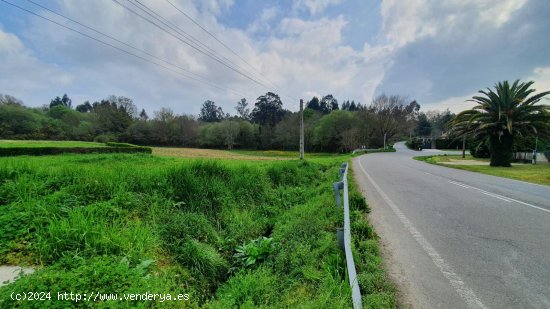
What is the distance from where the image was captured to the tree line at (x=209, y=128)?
56.4m

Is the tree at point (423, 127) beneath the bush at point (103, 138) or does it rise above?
above

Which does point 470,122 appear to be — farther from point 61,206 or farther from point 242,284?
point 61,206

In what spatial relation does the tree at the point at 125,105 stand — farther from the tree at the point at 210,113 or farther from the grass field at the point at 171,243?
the grass field at the point at 171,243

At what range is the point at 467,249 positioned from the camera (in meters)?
3.80

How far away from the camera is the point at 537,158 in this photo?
83.5 ft

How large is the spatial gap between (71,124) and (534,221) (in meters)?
86.8

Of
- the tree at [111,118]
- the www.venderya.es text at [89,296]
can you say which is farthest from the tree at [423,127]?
the www.venderya.es text at [89,296]

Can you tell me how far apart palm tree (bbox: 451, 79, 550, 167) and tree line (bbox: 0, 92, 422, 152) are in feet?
114

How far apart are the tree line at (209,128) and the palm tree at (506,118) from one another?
114ft

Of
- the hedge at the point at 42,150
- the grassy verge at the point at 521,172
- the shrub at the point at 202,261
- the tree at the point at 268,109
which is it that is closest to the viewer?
the shrub at the point at 202,261

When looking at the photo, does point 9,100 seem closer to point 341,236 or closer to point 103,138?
point 103,138

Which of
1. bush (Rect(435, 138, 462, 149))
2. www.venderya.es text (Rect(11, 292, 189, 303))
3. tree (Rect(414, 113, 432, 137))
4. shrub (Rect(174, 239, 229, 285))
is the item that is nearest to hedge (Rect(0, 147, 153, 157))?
shrub (Rect(174, 239, 229, 285))

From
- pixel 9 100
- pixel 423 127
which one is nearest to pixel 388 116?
pixel 423 127

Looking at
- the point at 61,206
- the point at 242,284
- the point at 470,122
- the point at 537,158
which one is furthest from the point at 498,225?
the point at 537,158
